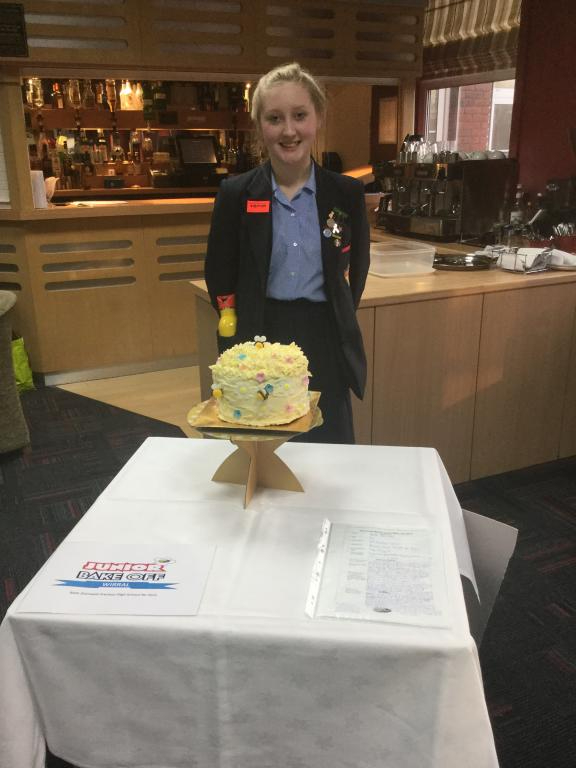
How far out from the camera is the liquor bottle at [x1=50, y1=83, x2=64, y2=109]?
6.19 meters

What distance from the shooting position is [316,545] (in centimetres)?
124

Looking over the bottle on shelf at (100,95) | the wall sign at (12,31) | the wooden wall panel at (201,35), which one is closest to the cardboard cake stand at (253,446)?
the wall sign at (12,31)

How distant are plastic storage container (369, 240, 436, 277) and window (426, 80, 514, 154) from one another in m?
2.29

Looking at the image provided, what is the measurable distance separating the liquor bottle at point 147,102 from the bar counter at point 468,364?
14.4 ft

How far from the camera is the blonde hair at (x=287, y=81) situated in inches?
74.5

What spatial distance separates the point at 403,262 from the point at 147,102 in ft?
14.5

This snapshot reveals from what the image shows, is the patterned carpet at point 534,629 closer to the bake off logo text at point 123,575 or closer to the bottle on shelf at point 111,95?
the bake off logo text at point 123,575

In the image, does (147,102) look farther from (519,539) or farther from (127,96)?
(519,539)

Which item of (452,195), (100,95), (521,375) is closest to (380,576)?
(521,375)

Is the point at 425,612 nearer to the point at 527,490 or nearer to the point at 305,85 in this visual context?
the point at 305,85

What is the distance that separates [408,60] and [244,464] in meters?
4.35

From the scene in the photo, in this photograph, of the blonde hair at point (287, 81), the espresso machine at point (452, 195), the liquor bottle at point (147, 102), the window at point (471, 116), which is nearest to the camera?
the blonde hair at point (287, 81)

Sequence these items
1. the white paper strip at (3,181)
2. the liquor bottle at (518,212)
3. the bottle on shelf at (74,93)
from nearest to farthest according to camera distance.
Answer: the liquor bottle at (518,212)
the white paper strip at (3,181)
the bottle on shelf at (74,93)

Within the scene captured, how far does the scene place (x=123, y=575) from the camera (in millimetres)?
1148
